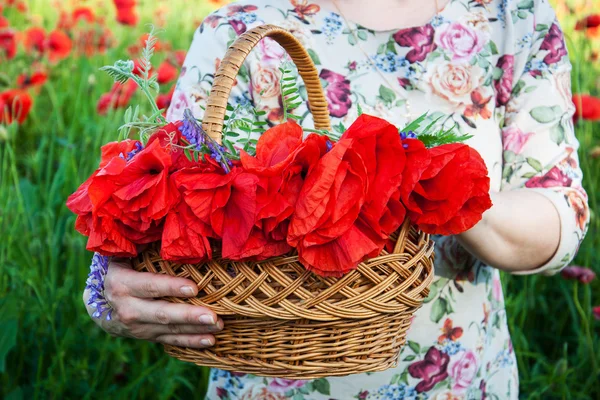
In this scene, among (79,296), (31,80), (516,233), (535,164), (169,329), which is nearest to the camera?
(169,329)

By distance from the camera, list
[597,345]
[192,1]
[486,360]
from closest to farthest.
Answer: [486,360]
[597,345]
[192,1]

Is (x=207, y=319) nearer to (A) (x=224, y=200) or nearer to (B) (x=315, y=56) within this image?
(A) (x=224, y=200)

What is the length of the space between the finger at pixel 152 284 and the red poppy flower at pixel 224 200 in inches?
2.6

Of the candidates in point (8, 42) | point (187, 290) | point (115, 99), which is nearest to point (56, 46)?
point (8, 42)

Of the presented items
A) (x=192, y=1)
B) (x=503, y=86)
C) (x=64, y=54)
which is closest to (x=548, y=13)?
(x=503, y=86)

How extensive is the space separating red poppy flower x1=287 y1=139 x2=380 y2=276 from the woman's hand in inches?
4.7

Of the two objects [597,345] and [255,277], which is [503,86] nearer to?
[255,277]

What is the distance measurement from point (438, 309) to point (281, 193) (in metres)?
0.46

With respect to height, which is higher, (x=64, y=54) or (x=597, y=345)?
(x=64, y=54)

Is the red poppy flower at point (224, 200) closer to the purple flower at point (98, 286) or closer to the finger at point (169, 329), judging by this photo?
the finger at point (169, 329)

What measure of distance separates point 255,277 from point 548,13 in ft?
2.12

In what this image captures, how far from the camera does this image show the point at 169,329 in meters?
0.72

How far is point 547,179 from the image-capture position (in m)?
0.94

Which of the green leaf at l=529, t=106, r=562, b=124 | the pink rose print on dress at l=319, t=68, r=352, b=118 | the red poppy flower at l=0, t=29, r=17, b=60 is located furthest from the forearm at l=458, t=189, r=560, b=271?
the red poppy flower at l=0, t=29, r=17, b=60
